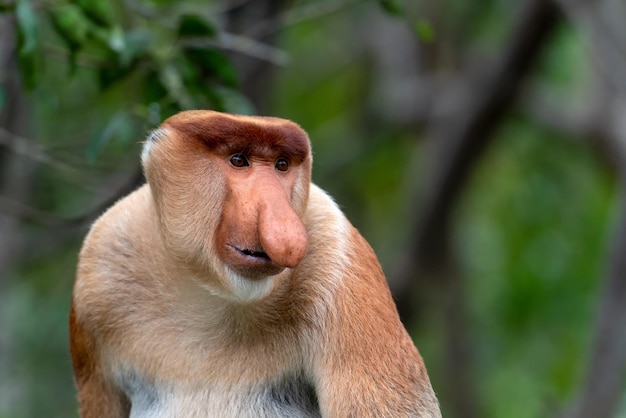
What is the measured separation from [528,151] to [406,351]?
8.32 meters

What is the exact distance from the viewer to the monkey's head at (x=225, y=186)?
2.99 meters

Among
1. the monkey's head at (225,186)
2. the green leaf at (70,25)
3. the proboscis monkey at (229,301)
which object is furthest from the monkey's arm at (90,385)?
the green leaf at (70,25)

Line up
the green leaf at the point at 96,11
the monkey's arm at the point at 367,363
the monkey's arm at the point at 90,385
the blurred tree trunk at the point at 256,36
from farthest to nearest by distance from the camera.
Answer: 1. the blurred tree trunk at the point at 256,36
2. the green leaf at the point at 96,11
3. the monkey's arm at the point at 90,385
4. the monkey's arm at the point at 367,363

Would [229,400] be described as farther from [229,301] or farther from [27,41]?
[27,41]

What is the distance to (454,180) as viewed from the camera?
951 centimetres

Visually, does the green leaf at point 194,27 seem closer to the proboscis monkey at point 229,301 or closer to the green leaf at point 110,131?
the green leaf at point 110,131

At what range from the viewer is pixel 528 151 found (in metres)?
11.4

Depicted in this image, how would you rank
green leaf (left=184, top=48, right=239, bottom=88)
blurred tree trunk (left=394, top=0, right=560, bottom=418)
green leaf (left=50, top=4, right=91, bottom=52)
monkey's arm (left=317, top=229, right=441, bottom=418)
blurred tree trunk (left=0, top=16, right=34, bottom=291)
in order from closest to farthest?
monkey's arm (left=317, top=229, right=441, bottom=418) → green leaf (left=50, top=4, right=91, bottom=52) → green leaf (left=184, top=48, right=239, bottom=88) → blurred tree trunk (left=0, top=16, right=34, bottom=291) → blurred tree trunk (left=394, top=0, right=560, bottom=418)

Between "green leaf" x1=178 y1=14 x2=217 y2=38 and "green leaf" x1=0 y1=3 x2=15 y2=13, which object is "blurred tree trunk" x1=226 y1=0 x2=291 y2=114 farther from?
"green leaf" x1=0 y1=3 x2=15 y2=13

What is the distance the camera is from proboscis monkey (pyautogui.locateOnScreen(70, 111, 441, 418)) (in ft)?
10.3

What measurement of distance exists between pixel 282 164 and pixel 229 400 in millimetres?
751

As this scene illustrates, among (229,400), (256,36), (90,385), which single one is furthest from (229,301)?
(256,36)

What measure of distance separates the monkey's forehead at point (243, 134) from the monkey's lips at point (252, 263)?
1.03ft

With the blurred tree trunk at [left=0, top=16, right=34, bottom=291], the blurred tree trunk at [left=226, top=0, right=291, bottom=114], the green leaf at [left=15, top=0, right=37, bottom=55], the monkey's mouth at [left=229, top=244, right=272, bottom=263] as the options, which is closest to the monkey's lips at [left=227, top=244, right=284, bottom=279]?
the monkey's mouth at [left=229, top=244, right=272, bottom=263]
